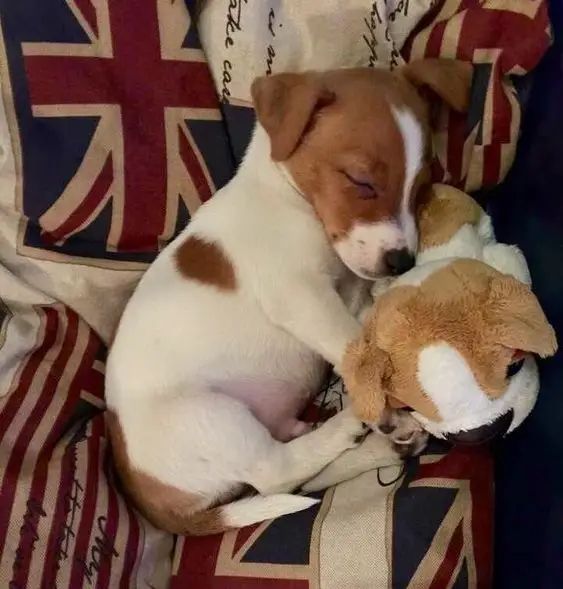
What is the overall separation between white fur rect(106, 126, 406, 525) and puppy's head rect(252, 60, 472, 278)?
122 millimetres

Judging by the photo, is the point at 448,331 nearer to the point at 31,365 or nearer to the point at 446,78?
the point at 446,78

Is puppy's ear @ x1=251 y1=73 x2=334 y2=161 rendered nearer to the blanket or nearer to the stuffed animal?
the blanket

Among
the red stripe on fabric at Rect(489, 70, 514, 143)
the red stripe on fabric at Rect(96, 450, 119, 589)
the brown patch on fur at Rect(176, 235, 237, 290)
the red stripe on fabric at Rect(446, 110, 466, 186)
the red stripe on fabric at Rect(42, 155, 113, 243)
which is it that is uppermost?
the red stripe on fabric at Rect(489, 70, 514, 143)

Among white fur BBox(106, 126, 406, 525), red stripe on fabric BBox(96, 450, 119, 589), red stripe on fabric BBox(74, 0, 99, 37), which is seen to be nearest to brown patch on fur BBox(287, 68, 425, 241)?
white fur BBox(106, 126, 406, 525)

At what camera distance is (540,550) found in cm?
153

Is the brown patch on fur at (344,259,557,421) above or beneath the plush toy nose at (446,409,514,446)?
above

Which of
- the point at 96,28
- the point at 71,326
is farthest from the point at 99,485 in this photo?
the point at 96,28

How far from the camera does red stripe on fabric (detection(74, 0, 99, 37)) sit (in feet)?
6.26

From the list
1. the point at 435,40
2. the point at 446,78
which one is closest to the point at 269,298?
the point at 446,78

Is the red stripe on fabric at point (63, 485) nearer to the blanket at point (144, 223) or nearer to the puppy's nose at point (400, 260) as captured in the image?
the blanket at point (144, 223)

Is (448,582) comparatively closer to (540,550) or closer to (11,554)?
(540,550)

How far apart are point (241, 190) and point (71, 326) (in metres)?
0.56

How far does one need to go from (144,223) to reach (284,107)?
539mm

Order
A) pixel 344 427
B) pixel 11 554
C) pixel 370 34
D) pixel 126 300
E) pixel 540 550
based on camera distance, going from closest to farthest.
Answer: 1. pixel 540 550
2. pixel 11 554
3. pixel 344 427
4. pixel 370 34
5. pixel 126 300
